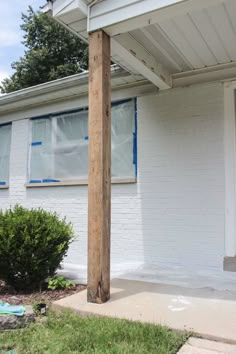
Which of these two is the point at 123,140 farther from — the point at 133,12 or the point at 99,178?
the point at 133,12

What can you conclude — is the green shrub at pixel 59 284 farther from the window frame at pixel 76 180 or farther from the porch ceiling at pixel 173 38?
the porch ceiling at pixel 173 38

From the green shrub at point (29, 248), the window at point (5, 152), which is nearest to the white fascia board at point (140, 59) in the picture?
the green shrub at point (29, 248)

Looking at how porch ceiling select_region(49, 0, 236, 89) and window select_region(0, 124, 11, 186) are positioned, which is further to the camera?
window select_region(0, 124, 11, 186)

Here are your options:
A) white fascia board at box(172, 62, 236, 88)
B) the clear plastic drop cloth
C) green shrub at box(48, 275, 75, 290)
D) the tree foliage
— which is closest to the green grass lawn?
green shrub at box(48, 275, 75, 290)

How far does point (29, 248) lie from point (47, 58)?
57.9 feet

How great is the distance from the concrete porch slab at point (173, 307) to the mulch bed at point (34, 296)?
408 mm

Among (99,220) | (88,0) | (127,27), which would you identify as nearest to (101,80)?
(127,27)

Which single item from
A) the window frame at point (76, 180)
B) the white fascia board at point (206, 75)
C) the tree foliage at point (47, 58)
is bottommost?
the window frame at point (76, 180)

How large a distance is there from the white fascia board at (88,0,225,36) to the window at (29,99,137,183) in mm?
2052

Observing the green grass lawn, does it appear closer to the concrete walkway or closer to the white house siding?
the concrete walkway

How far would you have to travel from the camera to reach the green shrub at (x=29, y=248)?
3945 mm

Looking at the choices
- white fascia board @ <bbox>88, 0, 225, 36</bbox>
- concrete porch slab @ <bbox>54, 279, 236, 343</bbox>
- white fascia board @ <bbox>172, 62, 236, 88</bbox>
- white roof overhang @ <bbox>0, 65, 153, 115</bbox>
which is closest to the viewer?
concrete porch slab @ <bbox>54, 279, 236, 343</bbox>

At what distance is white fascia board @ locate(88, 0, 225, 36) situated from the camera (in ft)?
10.3

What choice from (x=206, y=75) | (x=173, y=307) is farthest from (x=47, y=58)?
(x=173, y=307)
